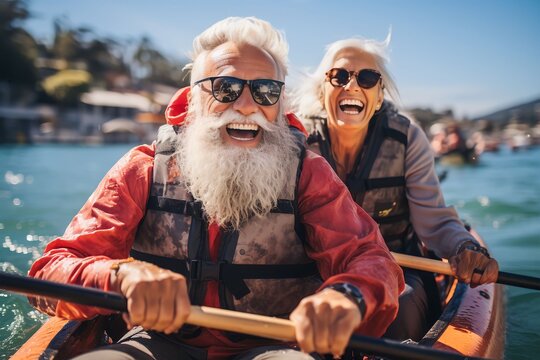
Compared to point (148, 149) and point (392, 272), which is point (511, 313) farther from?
point (148, 149)

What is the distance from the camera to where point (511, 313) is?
13.2 ft

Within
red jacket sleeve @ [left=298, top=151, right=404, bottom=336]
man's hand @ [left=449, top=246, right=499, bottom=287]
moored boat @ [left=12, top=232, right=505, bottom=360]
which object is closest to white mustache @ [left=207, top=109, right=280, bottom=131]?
red jacket sleeve @ [left=298, top=151, right=404, bottom=336]

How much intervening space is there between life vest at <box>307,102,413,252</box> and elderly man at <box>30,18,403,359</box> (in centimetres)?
112

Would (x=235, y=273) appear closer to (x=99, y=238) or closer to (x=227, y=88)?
(x=99, y=238)

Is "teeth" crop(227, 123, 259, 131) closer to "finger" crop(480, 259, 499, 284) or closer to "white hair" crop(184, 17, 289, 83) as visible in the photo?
"white hair" crop(184, 17, 289, 83)

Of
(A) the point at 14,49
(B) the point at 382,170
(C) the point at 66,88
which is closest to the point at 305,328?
(B) the point at 382,170

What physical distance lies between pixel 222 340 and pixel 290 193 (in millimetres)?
617

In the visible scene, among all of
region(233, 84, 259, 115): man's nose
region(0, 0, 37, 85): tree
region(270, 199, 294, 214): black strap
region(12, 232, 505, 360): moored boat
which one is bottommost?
region(12, 232, 505, 360): moored boat

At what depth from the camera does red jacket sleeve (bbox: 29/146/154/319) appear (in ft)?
5.83

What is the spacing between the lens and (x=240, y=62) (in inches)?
82.7

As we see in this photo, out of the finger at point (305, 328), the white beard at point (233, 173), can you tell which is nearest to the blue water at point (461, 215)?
the white beard at point (233, 173)

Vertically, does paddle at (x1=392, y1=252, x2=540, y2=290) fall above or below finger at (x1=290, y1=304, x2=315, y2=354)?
below

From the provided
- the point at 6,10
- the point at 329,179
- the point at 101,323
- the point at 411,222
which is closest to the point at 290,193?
the point at 329,179

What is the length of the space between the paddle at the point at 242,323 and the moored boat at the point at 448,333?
487mm
